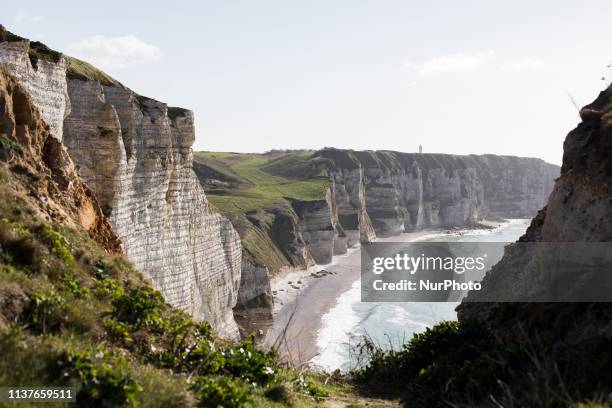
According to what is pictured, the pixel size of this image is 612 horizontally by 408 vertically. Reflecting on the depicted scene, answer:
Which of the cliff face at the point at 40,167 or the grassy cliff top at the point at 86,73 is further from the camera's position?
the grassy cliff top at the point at 86,73

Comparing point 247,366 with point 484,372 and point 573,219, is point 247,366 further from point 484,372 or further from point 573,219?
point 573,219

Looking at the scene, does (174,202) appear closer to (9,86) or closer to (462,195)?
(9,86)

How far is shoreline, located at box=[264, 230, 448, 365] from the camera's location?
50.9 meters

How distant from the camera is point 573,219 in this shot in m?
14.4

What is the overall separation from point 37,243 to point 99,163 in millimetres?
15974

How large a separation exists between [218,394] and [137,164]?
21130 millimetres

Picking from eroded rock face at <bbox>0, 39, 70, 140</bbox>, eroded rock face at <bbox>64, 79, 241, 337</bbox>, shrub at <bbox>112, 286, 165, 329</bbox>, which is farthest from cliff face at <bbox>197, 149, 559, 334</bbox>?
shrub at <bbox>112, 286, 165, 329</bbox>

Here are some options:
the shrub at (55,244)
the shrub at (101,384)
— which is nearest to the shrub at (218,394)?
the shrub at (101,384)

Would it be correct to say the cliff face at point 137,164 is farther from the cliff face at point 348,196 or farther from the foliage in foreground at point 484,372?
the cliff face at point 348,196

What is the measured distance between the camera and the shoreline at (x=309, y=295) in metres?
50.9

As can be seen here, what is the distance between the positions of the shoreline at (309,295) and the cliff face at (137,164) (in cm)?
1297


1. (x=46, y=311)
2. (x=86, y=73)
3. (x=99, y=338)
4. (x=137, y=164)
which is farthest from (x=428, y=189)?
(x=46, y=311)

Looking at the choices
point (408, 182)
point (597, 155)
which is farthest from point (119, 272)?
point (408, 182)

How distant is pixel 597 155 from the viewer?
14.5 m
